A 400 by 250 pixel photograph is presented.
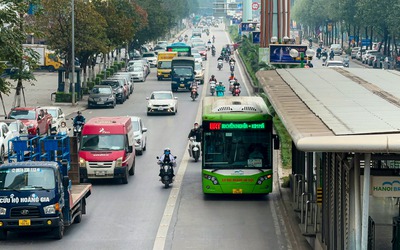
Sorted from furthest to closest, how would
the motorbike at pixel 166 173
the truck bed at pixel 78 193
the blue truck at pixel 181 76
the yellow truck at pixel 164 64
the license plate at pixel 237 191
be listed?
the yellow truck at pixel 164 64
the blue truck at pixel 181 76
the motorbike at pixel 166 173
the license plate at pixel 237 191
the truck bed at pixel 78 193

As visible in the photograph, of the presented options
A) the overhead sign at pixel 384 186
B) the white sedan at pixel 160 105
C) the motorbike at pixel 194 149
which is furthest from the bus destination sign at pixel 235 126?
the white sedan at pixel 160 105

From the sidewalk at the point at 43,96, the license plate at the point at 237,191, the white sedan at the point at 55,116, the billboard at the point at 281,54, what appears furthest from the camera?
the sidewalk at the point at 43,96

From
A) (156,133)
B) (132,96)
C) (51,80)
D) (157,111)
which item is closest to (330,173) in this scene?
(156,133)

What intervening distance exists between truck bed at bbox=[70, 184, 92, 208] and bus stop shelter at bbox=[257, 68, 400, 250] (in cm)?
549

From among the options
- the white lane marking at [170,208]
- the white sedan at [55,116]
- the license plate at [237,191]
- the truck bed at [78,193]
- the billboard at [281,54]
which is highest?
the billboard at [281,54]

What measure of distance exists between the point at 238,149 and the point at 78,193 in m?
5.44

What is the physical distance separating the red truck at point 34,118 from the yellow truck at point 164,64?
40.0m

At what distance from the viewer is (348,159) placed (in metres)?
17.2

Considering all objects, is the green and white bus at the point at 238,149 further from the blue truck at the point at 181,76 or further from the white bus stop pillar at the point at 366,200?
the blue truck at the point at 181,76

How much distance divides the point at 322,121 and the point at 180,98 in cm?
5381

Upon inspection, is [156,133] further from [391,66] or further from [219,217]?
[391,66]

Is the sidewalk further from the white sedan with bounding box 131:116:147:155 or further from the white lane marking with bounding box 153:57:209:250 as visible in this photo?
the white lane marking with bounding box 153:57:209:250

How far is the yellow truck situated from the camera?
87931 mm

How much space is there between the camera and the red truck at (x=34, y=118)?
149 ft
